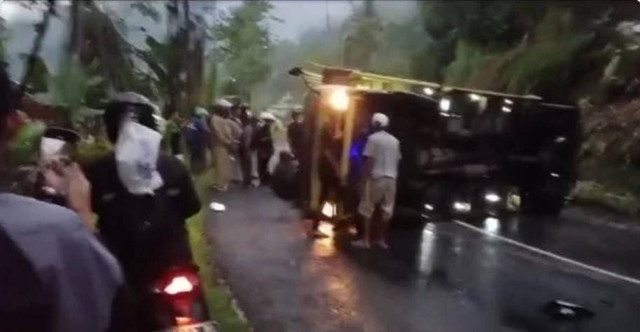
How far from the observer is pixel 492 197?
2.08 metres

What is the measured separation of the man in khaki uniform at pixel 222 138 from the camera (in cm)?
229

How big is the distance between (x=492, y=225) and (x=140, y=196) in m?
0.68

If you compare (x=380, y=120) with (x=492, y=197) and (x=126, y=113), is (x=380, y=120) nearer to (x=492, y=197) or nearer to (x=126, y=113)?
(x=492, y=197)

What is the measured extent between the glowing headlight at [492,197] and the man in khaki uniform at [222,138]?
0.56 m

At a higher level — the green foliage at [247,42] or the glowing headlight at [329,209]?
the green foliage at [247,42]

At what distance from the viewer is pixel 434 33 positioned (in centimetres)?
208

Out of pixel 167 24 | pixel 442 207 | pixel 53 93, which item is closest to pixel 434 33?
pixel 442 207

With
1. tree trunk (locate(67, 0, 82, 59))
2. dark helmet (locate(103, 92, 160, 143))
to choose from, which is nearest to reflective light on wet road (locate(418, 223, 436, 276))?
dark helmet (locate(103, 92, 160, 143))

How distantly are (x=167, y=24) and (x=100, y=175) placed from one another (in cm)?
43

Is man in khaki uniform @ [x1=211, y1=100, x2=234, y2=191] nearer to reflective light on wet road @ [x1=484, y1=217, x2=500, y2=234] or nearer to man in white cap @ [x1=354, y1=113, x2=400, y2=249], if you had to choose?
man in white cap @ [x1=354, y1=113, x2=400, y2=249]

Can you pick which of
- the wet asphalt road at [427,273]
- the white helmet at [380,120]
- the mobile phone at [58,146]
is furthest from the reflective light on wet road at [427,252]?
the mobile phone at [58,146]

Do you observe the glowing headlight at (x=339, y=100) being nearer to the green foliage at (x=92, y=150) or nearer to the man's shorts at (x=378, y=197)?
the man's shorts at (x=378, y=197)

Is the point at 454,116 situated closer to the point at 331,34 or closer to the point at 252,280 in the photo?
the point at 331,34

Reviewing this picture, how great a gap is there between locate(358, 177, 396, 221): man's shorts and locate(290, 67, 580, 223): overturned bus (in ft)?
0.07
